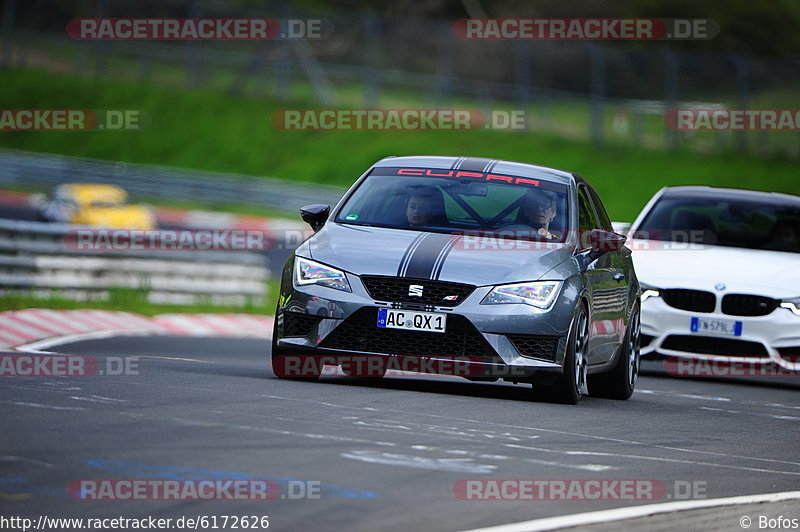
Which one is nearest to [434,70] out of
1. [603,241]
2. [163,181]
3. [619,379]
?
[163,181]

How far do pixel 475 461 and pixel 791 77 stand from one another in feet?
108

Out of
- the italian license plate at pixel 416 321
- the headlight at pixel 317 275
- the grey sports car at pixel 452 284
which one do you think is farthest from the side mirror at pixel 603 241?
the headlight at pixel 317 275

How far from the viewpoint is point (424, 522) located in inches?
241

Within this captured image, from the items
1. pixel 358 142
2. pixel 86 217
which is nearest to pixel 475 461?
pixel 86 217

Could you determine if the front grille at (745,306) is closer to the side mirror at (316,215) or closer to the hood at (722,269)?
the hood at (722,269)

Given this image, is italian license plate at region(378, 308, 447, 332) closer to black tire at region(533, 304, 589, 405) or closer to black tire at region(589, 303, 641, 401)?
black tire at region(533, 304, 589, 405)

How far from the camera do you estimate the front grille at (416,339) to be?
10219 millimetres

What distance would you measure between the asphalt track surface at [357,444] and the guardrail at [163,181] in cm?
3137

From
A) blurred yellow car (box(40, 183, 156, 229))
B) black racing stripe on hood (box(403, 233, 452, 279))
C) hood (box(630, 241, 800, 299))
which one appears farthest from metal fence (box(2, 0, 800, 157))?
black racing stripe on hood (box(403, 233, 452, 279))

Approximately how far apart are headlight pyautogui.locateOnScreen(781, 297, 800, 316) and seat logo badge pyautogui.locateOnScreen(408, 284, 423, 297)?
5.57 meters

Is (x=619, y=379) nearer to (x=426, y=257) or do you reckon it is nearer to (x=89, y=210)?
(x=426, y=257)

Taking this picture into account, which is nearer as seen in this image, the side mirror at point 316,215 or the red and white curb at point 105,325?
the side mirror at point 316,215

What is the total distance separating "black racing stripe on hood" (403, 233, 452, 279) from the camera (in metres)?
10.3

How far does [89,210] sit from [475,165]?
2385cm
